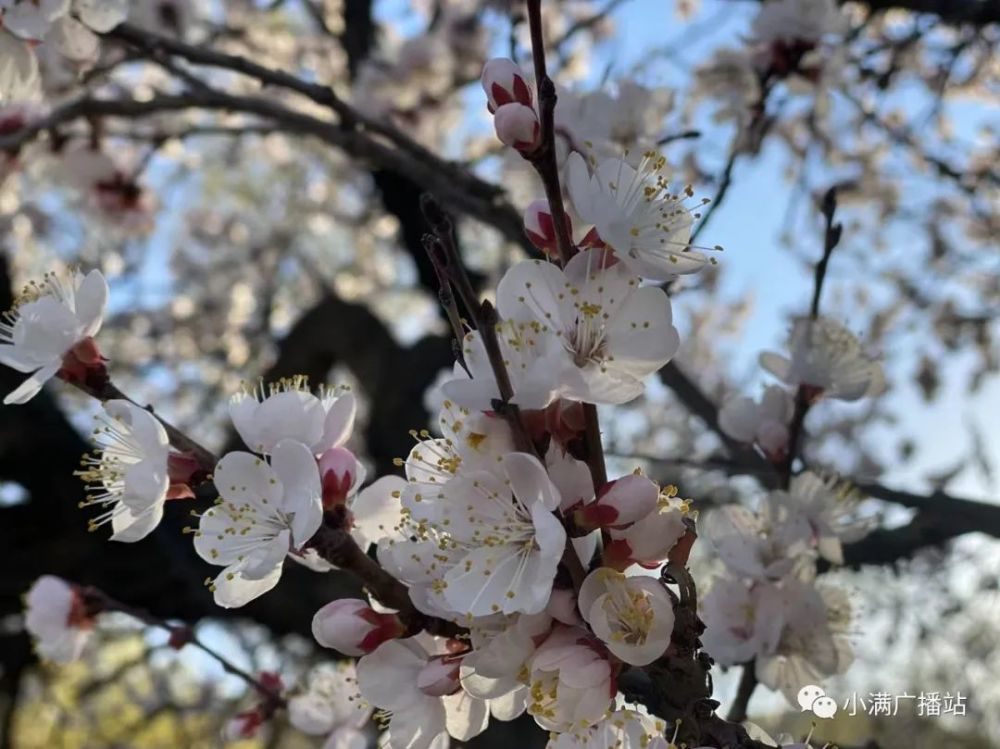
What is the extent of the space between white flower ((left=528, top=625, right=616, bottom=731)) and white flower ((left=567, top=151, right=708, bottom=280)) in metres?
0.30

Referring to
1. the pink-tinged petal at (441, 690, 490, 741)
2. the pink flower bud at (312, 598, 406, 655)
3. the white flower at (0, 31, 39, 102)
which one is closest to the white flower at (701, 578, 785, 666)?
the pink-tinged petal at (441, 690, 490, 741)

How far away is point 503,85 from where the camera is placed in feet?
2.60

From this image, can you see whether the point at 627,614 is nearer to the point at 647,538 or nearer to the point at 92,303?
the point at 647,538

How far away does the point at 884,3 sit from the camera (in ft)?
7.34

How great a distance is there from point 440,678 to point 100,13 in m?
1.29

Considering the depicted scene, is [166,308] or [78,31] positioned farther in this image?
[166,308]

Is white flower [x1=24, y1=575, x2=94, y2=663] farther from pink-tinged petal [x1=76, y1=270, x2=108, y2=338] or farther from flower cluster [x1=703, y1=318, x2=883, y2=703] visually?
flower cluster [x1=703, y1=318, x2=883, y2=703]

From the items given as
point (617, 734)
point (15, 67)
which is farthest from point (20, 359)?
point (15, 67)

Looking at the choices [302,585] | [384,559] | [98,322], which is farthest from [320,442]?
[302,585]

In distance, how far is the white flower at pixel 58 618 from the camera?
4.40 ft

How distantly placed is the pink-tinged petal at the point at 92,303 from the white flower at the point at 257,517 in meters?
0.22

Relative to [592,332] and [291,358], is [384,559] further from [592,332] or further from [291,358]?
[291,358]

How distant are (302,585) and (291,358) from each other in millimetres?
944

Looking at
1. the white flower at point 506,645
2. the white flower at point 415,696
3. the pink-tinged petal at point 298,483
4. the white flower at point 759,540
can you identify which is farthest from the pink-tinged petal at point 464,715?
the white flower at point 759,540
